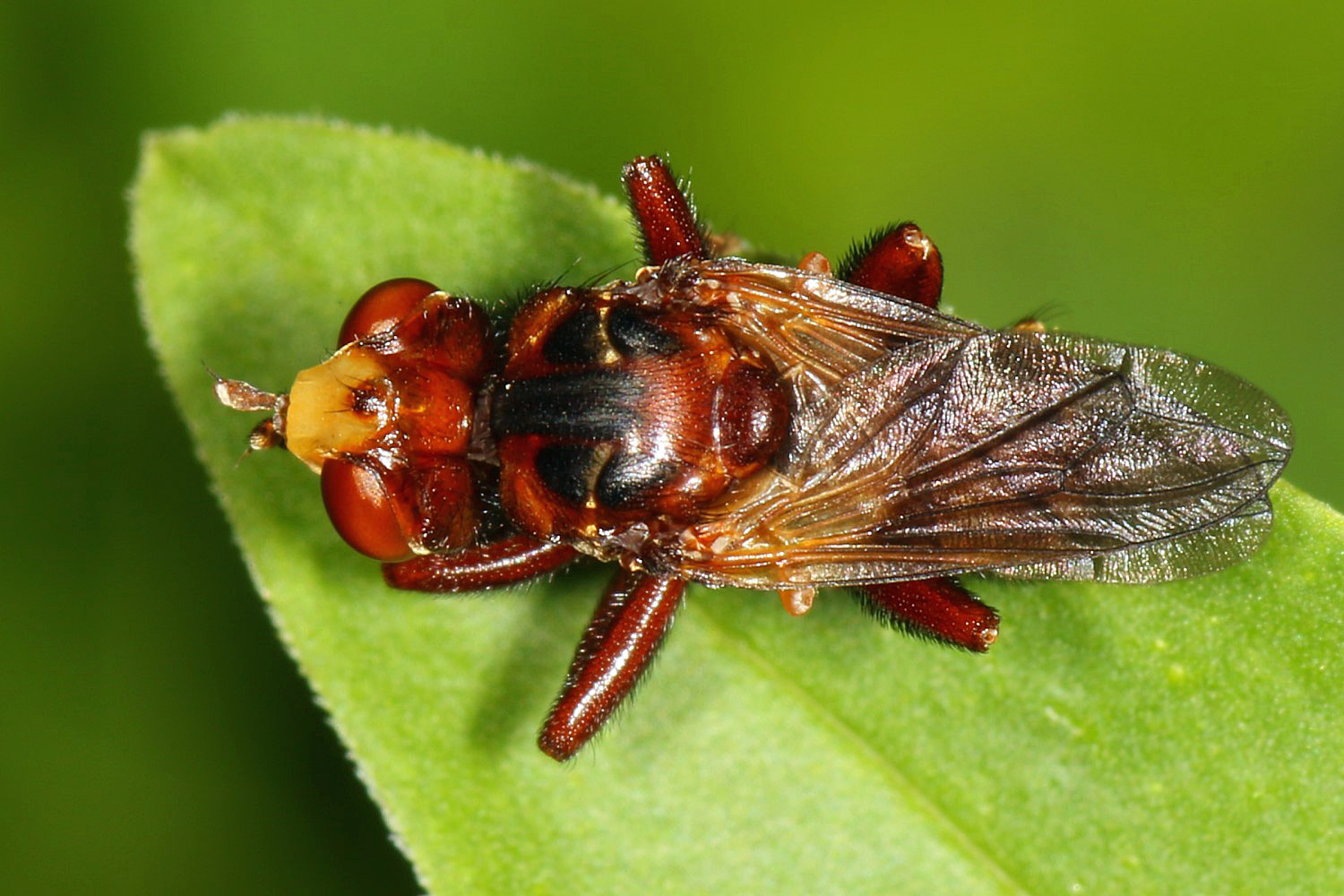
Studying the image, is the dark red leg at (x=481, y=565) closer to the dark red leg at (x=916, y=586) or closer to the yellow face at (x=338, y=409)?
the yellow face at (x=338, y=409)

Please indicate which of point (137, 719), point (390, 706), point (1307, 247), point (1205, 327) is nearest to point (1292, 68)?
point (1307, 247)

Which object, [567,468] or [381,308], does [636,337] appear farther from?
[381,308]

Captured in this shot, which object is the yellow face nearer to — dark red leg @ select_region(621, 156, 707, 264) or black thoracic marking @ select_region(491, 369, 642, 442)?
black thoracic marking @ select_region(491, 369, 642, 442)

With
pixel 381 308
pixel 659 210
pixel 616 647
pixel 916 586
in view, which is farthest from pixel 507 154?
pixel 916 586

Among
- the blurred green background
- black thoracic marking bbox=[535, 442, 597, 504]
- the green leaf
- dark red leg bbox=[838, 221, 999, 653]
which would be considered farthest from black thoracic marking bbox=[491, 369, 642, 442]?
the blurred green background

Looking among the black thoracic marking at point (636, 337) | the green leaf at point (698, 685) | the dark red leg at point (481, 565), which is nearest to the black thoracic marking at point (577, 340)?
the black thoracic marking at point (636, 337)

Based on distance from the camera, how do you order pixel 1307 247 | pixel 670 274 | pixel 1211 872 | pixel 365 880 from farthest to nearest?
pixel 1307 247, pixel 365 880, pixel 670 274, pixel 1211 872

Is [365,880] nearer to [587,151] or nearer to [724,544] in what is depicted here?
[724,544]
